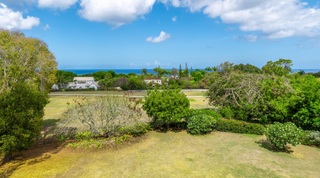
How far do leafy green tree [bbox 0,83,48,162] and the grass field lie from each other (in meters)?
1.13

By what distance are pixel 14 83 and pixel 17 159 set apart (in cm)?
359

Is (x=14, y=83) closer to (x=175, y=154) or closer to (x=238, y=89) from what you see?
(x=175, y=154)

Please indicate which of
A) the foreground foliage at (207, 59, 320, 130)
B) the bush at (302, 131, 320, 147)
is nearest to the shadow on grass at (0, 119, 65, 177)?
the foreground foliage at (207, 59, 320, 130)

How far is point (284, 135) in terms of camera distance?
9.35m

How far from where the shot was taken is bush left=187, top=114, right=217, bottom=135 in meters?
12.4

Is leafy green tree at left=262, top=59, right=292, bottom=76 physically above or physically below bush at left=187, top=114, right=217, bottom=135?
above

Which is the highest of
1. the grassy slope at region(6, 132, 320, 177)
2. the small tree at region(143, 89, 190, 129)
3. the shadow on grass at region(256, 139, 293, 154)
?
the small tree at region(143, 89, 190, 129)

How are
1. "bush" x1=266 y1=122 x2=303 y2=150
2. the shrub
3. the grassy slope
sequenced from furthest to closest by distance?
the shrub, "bush" x1=266 y1=122 x2=303 y2=150, the grassy slope

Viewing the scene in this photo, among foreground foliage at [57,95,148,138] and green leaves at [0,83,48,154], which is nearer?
green leaves at [0,83,48,154]

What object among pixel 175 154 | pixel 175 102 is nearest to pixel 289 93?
pixel 175 102

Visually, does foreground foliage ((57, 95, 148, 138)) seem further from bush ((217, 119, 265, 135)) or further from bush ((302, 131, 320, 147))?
bush ((302, 131, 320, 147))

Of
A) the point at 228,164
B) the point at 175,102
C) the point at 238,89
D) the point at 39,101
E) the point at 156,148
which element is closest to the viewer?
the point at 228,164


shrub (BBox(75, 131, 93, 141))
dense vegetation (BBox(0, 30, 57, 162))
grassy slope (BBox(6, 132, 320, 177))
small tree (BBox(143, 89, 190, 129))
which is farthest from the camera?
small tree (BBox(143, 89, 190, 129))

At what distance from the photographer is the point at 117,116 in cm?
1178
